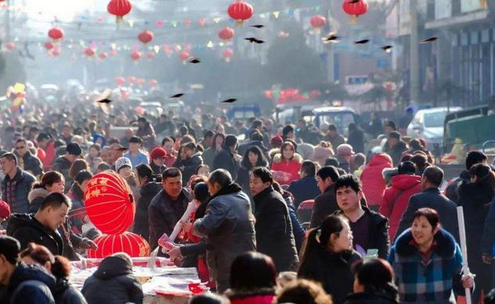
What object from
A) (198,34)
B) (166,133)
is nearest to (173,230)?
(166,133)

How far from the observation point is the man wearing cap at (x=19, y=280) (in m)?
8.23

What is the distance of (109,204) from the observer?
1330 centimetres

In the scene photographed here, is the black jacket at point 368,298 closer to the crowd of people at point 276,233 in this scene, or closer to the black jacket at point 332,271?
the crowd of people at point 276,233

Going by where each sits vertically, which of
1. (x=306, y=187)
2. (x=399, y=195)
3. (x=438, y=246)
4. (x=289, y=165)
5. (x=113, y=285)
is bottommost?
(x=113, y=285)

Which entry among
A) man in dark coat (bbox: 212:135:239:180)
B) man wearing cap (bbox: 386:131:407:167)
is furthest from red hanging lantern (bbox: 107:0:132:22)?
man in dark coat (bbox: 212:135:239:180)

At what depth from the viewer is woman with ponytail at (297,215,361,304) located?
935cm

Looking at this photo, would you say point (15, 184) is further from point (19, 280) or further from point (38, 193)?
point (19, 280)

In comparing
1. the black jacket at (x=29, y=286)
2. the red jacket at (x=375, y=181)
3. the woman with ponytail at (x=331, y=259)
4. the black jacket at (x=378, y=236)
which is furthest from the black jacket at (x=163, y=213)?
the black jacket at (x=29, y=286)

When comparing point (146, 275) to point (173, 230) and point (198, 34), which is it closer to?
point (173, 230)

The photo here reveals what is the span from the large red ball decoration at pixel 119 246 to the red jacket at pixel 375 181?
→ 4.76 m

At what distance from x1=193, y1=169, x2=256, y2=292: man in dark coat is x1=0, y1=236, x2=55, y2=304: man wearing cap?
3.18 metres

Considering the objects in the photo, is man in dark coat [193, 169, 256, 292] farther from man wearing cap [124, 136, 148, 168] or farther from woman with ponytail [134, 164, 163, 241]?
man wearing cap [124, 136, 148, 168]

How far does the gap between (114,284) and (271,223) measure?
2.57 m

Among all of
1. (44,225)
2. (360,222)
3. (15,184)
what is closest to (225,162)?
(15,184)
